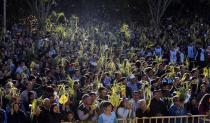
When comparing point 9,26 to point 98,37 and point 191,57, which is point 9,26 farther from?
point 191,57

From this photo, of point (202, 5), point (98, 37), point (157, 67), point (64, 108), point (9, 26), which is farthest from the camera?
point (202, 5)

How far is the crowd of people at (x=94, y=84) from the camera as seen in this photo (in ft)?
33.1

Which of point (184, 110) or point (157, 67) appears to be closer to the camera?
point (184, 110)

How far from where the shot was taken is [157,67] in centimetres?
1544

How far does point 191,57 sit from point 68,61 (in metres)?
5.67

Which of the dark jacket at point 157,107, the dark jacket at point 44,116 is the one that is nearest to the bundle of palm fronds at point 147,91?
the dark jacket at point 157,107

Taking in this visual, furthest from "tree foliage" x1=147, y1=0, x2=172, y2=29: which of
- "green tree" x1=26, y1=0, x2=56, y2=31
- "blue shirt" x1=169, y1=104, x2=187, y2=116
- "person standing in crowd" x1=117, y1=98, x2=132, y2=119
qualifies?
"person standing in crowd" x1=117, y1=98, x2=132, y2=119

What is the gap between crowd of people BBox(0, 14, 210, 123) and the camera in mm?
10102

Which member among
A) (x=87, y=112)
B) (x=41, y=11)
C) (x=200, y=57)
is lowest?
(x=87, y=112)

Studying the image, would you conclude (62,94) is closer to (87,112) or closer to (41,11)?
(87,112)

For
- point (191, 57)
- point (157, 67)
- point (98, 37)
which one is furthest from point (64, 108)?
point (98, 37)

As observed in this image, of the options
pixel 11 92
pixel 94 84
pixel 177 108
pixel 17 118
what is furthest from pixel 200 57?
pixel 17 118

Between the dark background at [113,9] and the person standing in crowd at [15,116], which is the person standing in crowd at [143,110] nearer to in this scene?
the person standing in crowd at [15,116]

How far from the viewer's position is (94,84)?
1274cm
